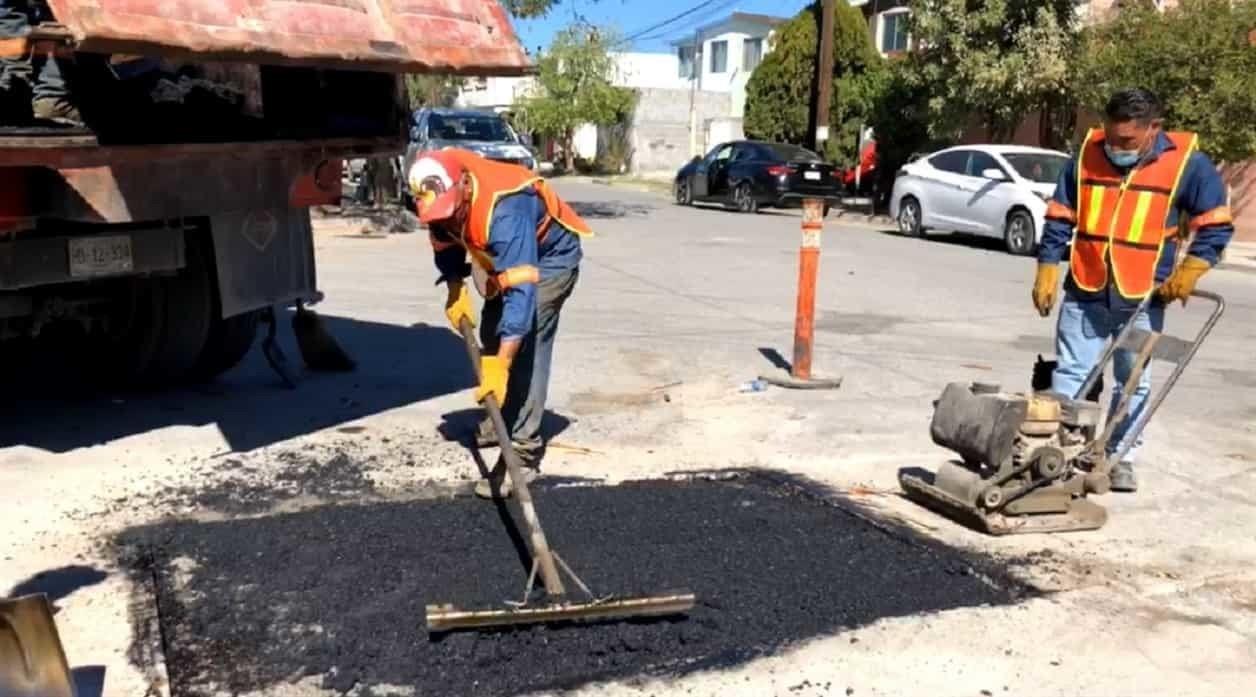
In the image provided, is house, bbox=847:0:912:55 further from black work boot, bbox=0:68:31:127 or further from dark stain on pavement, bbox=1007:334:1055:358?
black work boot, bbox=0:68:31:127

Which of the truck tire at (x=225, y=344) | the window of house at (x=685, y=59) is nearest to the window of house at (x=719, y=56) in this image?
the window of house at (x=685, y=59)

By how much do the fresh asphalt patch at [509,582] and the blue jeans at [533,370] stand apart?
11.3 inches

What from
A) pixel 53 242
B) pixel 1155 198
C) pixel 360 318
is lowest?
pixel 360 318

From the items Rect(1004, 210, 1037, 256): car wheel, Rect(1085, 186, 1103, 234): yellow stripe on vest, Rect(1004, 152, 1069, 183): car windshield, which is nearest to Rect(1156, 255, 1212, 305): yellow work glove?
Rect(1085, 186, 1103, 234): yellow stripe on vest

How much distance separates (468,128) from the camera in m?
21.7

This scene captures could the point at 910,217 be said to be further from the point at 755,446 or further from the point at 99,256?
the point at 99,256

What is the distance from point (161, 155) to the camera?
543 centimetres

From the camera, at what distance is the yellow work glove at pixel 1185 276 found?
5266 millimetres

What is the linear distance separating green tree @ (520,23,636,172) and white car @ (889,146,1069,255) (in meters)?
27.0

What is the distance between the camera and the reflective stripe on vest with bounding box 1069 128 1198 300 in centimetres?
535

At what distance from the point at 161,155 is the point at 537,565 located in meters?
2.58

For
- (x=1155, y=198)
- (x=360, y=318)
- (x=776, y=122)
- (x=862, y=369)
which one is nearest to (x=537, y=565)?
(x=1155, y=198)

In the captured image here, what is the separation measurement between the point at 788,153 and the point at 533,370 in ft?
63.4

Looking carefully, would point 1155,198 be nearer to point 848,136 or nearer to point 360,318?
point 360,318
